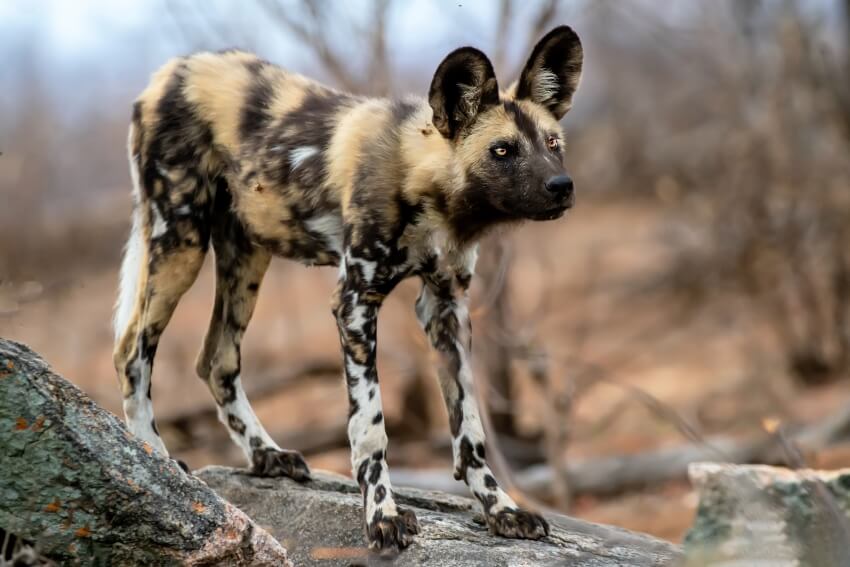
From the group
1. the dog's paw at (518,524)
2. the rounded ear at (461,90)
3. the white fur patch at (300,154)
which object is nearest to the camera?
the rounded ear at (461,90)

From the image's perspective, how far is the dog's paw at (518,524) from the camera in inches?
172

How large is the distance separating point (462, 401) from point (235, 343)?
123 centimetres

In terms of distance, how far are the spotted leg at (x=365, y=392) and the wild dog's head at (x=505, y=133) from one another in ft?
1.57

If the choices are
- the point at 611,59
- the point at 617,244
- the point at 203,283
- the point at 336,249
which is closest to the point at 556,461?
the point at 336,249

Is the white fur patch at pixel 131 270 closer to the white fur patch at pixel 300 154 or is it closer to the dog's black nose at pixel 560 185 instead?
the white fur patch at pixel 300 154

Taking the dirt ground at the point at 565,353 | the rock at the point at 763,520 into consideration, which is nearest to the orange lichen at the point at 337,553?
the rock at the point at 763,520

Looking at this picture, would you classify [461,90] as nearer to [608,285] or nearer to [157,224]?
[157,224]

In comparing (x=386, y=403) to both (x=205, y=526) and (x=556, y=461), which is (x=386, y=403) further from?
(x=205, y=526)

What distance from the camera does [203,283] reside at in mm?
21094

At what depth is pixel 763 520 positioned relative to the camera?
3.95m

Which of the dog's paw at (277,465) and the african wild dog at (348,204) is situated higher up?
the african wild dog at (348,204)

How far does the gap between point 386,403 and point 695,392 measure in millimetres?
3785

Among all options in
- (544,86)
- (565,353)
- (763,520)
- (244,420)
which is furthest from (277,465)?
(565,353)

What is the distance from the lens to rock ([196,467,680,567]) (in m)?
4.14
